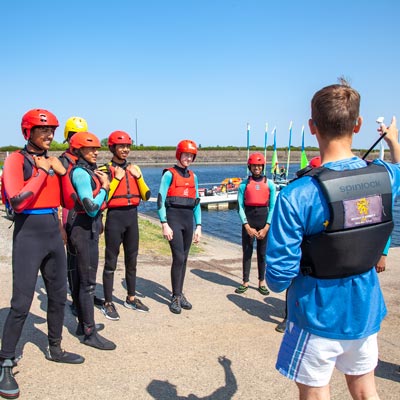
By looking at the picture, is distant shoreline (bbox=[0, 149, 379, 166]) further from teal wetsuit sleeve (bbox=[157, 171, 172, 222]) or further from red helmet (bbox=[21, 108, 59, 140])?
red helmet (bbox=[21, 108, 59, 140])

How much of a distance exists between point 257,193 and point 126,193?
2160mm

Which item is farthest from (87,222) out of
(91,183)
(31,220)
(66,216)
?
(31,220)

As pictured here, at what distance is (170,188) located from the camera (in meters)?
5.55

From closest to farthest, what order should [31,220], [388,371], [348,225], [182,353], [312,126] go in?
[348,225] < [312,126] < [31,220] < [388,371] < [182,353]

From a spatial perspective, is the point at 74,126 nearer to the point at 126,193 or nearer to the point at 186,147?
the point at 126,193

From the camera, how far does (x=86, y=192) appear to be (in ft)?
13.2

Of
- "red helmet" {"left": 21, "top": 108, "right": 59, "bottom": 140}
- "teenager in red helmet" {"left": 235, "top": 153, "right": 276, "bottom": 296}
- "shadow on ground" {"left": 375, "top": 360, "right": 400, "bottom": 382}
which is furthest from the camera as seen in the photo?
"teenager in red helmet" {"left": 235, "top": 153, "right": 276, "bottom": 296}

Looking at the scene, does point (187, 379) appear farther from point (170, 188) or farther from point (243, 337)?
point (170, 188)

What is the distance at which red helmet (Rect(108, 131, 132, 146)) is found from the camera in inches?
199

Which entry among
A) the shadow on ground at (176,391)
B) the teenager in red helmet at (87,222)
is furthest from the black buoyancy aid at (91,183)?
the shadow on ground at (176,391)

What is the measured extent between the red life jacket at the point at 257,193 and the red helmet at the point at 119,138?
211cm

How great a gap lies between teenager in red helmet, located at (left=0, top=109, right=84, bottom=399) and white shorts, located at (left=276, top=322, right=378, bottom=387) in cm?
230

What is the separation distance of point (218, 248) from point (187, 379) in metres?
6.80

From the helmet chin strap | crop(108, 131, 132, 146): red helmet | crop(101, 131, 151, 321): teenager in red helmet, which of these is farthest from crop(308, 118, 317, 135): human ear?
crop(108, 131, 132, 146): red helmet
